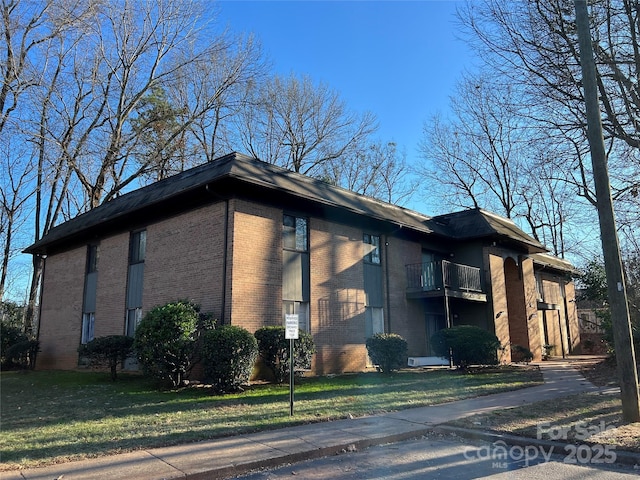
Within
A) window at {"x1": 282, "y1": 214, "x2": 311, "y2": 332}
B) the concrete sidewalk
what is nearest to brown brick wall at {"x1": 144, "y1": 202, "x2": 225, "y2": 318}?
window at {"x1": 282, "y1": 214, "x2": 311, "y2": 332}

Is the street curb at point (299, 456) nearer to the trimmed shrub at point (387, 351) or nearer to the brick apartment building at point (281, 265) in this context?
the brick apartment building at point (281, 265)


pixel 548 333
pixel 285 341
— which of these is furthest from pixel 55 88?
pixel 548 333

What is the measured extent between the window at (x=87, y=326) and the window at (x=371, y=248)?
37.4 feet

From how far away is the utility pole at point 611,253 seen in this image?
7.83m

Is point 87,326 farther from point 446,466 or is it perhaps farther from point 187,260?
point 446,466

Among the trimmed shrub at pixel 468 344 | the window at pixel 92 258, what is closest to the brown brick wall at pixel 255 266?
the trimmed shrub at pixel 468 344

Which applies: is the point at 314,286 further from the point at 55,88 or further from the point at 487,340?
the point at 55,88

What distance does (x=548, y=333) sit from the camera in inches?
1155

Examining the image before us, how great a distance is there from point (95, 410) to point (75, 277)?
13205mm

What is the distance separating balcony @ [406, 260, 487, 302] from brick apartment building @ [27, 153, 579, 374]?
64mm

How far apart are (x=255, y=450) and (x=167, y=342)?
6032mm

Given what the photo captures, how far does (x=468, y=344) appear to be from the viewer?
16828mm

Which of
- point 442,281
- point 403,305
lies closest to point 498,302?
point 442,281

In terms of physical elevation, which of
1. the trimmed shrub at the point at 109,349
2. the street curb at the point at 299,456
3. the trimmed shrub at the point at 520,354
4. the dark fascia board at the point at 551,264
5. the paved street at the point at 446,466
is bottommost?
the paved street at the point at 446,466
